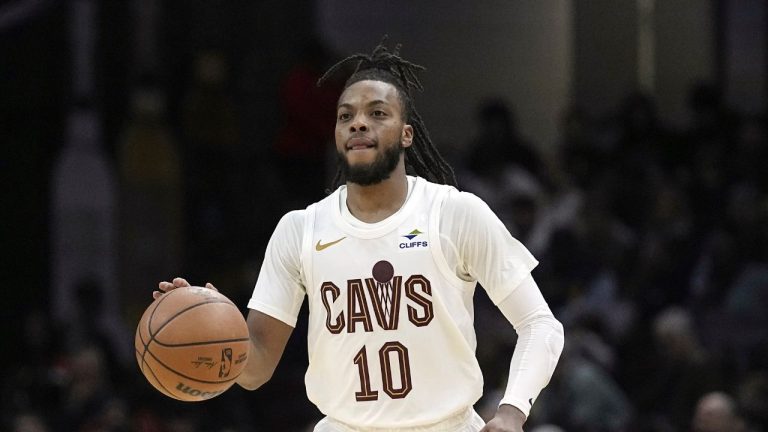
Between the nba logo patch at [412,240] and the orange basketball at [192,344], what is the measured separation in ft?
2.22

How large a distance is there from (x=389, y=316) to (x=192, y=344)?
75cm

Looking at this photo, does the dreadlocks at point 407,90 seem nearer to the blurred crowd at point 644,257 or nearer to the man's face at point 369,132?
the man's face at point 369,132

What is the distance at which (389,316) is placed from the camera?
579cm

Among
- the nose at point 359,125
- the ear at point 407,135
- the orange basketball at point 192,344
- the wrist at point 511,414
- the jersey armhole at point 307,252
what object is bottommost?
the wrist at point 511,414

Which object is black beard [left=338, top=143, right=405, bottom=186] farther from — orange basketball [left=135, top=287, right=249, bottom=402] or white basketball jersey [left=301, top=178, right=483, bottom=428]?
orange basketball [left=135, top=287, right=249, bottom=402]

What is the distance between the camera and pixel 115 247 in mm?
14422

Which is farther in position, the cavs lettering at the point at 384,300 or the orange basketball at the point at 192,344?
the cavs lettering at the point at 384,300

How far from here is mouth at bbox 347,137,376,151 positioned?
5.85 m

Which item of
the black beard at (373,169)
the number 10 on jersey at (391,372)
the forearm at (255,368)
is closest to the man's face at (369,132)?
the black beard at (373,169)

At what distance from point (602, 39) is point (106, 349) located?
5.70 metres

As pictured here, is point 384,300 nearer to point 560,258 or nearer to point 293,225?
point 293,225

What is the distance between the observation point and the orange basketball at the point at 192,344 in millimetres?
5613

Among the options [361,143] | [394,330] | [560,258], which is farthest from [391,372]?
[560,258]

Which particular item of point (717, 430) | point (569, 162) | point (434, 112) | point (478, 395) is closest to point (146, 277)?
point (434, 112)
